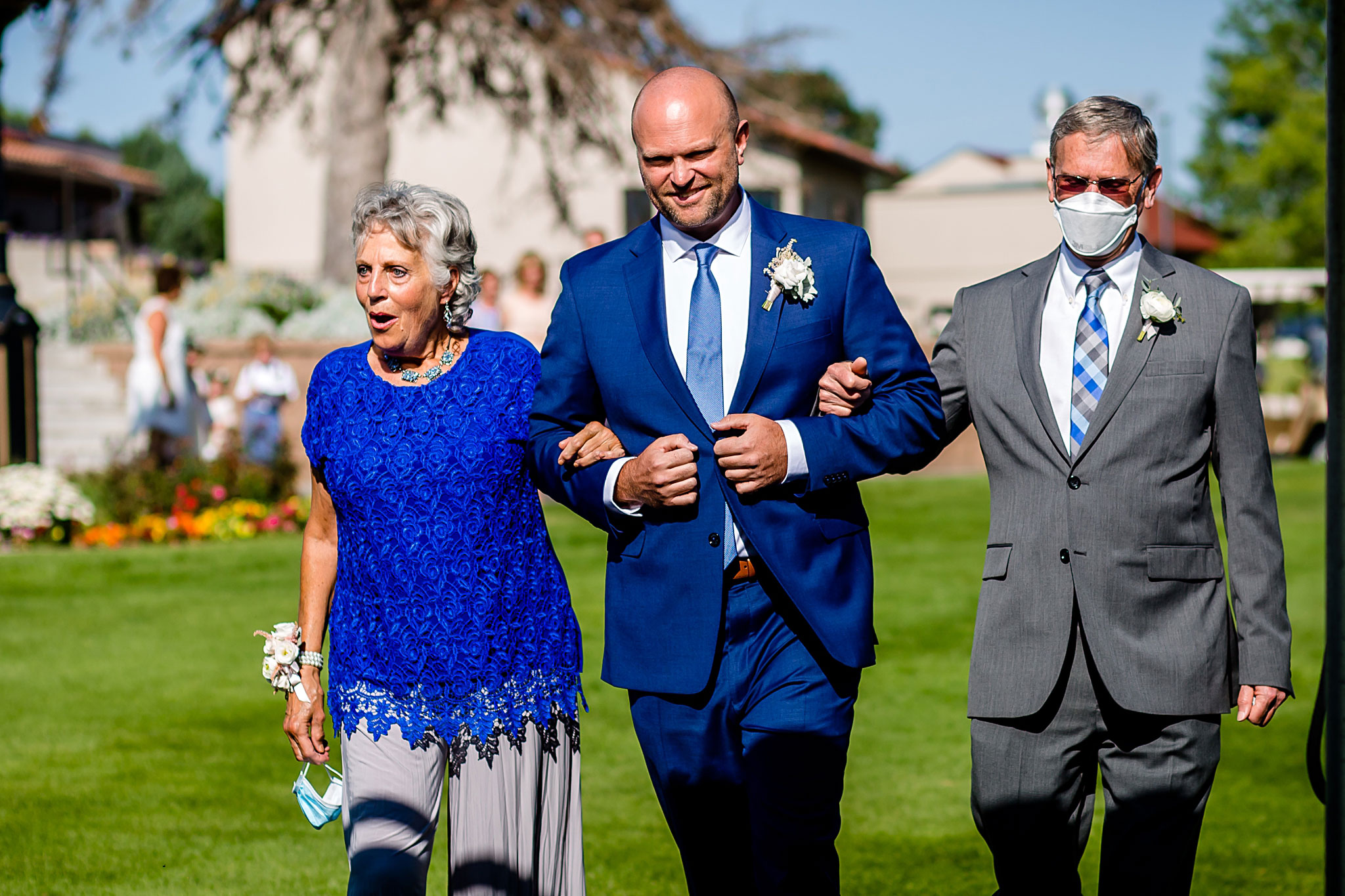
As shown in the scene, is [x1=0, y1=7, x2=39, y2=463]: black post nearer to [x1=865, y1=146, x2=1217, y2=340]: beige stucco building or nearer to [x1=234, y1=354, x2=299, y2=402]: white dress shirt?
[x1=234, y1=354, x2=299, y2=402]: white dress shirt

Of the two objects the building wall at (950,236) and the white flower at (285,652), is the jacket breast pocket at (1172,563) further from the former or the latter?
the building wall at (950,236)

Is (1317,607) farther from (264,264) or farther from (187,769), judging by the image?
(264,264)

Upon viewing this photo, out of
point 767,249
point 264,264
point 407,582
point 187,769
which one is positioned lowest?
point 187,769

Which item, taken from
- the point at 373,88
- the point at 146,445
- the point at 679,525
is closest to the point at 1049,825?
the point at 679,525

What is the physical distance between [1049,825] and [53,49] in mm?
20081

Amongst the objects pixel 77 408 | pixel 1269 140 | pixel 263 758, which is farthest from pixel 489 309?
pixel 1269 140

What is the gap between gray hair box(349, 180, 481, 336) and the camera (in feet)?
11.6

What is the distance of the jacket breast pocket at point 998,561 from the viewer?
3.63 metres

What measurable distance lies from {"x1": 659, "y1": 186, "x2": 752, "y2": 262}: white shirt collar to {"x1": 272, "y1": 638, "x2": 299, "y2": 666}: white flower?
1.36 m

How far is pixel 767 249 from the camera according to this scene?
138 inches

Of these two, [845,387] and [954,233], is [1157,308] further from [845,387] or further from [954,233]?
[954,233]

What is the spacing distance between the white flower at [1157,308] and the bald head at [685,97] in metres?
1.07

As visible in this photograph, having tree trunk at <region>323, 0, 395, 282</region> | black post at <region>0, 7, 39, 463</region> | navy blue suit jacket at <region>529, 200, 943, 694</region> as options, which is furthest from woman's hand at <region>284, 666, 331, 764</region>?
tree trunk at <region>323, 0, 395, 282</region>

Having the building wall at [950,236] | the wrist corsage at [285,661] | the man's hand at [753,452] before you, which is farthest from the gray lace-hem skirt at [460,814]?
the building wall at [950,236]
